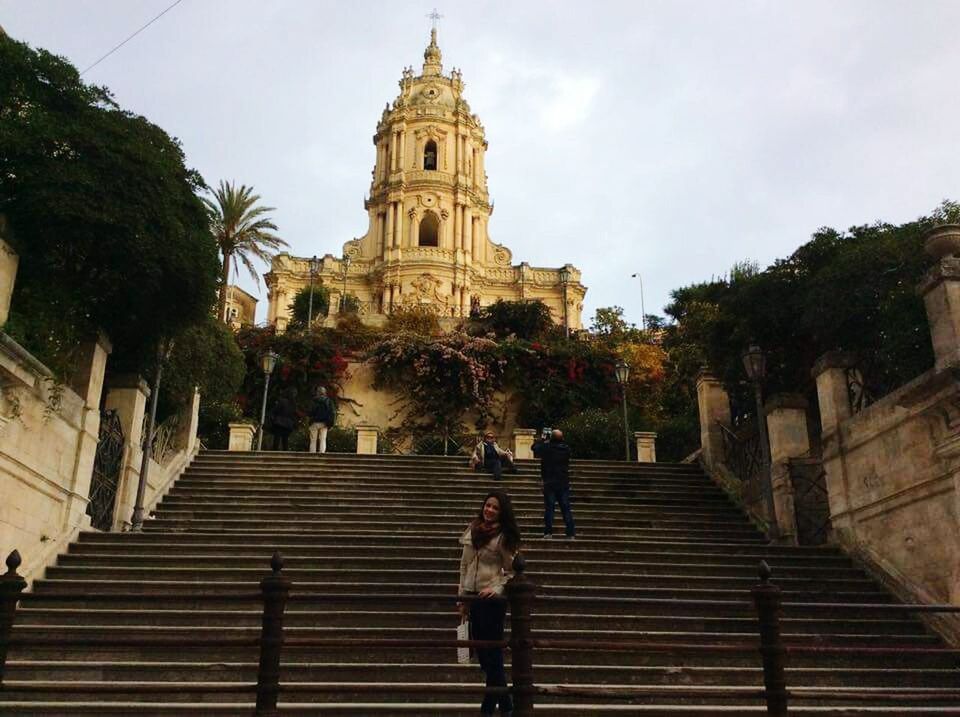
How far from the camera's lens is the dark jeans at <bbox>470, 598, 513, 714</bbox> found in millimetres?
5281

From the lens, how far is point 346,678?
7.54 meters

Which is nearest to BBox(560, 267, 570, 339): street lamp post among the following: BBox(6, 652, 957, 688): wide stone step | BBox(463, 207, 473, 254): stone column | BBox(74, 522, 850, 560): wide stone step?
BBox(463, 207, 473, 254): stone column

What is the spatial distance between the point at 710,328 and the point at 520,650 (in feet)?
45.1

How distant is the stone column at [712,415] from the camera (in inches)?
A: 641

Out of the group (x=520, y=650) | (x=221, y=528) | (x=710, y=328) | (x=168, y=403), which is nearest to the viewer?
(x=520, y=650)

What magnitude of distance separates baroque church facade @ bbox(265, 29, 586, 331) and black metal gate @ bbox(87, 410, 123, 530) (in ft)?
→ 134

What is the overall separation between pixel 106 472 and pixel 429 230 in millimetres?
48526

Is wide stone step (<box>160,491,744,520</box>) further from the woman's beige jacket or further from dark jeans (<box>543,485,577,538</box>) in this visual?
the woman's beige jacket

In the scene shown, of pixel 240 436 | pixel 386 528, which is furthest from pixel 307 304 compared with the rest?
pixel 386 528

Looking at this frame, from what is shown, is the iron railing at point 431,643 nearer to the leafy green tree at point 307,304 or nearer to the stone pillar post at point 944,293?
the stone pillar post at point 944,293

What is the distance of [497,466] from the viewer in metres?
15.0

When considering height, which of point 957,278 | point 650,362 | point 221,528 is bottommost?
point 221,528

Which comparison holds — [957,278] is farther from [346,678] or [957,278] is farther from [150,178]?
[150,178]

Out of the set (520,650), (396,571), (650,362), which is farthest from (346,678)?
(650,362)
